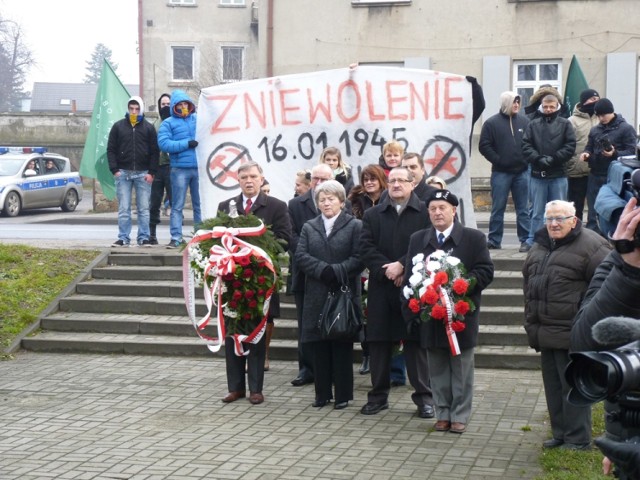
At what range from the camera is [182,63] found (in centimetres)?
5000

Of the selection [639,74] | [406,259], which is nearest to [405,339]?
[406,259]

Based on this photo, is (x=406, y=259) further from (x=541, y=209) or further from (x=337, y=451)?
(x=541, y=209)

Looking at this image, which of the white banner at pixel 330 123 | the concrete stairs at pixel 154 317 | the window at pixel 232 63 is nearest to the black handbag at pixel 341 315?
the concrete stairs at pixel 154 317

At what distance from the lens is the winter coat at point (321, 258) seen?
31.0 feet

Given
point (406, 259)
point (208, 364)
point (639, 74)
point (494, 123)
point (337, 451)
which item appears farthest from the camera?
point (639, 74)

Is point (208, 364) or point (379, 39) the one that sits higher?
point (379, 39)

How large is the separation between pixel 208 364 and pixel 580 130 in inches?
222

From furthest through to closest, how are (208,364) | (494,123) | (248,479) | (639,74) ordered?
1. (639,74)
2. (494,123)
3. (208,364)
4. (248,479)

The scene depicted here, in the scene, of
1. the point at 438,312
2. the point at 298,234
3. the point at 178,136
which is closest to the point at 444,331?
the point at 438,312

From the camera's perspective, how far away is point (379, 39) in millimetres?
31281

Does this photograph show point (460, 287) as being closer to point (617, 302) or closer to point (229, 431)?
point (229, 431)

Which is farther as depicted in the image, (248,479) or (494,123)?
(494,123)

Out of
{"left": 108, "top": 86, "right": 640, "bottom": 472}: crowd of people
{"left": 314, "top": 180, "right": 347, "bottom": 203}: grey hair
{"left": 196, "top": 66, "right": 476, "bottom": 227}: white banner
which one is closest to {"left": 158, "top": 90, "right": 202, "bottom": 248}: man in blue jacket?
{"left": 196, "top": 66, "right": 476, "bottom": 227}: white banner

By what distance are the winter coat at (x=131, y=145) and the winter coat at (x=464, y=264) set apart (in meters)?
6.65
